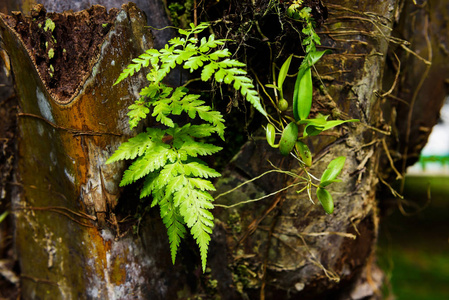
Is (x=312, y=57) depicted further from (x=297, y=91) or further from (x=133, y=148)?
(x=133, y=148)

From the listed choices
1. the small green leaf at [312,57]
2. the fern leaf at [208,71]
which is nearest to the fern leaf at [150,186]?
the fern leaf at [208,71]

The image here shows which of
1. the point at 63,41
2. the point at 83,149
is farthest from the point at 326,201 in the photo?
the point at 63,41

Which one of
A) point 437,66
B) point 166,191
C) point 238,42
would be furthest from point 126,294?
point 437,66

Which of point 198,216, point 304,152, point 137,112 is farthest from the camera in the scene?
point 304,152

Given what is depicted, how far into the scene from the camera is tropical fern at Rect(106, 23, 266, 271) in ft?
3.64

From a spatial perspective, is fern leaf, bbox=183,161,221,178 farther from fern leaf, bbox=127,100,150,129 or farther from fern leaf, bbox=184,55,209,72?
fern leaf, bbox=184,55,209,72

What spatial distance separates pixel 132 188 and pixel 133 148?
26 centimetres

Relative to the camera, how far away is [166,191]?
1.13 meters

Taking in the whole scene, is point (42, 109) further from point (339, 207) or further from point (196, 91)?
point (339, 207)

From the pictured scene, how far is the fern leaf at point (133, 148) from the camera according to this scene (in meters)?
1.19

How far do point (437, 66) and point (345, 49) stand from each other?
1333 mm

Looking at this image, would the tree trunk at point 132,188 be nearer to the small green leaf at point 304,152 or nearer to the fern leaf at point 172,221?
the small green leaf at point 304,152

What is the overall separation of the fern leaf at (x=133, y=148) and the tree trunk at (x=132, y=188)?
137 mm

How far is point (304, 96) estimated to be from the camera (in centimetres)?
124
